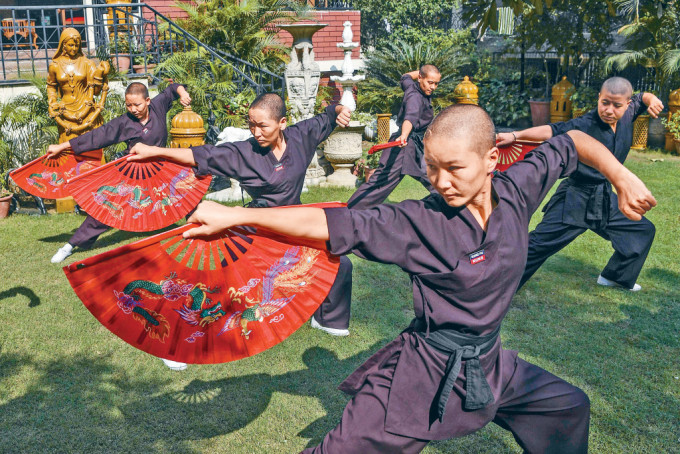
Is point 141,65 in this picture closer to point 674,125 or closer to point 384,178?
point 384,178

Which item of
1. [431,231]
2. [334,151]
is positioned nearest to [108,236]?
[334,151]

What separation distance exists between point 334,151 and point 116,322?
24.9 ft

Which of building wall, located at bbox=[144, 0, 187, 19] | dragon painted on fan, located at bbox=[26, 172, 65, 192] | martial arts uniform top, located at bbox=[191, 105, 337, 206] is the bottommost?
dragon painted on fan, located at bbox=[26, 172, 65, 192]

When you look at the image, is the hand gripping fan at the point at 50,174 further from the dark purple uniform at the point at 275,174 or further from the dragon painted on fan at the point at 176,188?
the dark purple uniform at the point at 275,174

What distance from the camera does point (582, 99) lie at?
46.5ft

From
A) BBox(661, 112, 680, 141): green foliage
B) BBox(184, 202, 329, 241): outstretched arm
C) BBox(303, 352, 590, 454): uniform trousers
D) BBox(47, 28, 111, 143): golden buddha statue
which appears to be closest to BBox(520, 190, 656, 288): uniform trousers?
BBox(303, 352, 590, 454): uniform trousers

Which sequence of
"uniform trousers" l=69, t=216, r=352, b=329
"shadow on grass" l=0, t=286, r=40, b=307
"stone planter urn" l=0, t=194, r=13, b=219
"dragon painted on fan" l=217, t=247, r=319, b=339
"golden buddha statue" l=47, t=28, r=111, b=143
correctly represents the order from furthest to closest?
"stone planter urn" l=0, t=194, r=13, b=219
"golden buddha statue" l=47, t=28, r=111, b=143
"shadow on grass" l=0, t=286, r=40, b=307
"uniform trousers" l=69, t=216, r=352, b=329
"dragon painted on fan" l=217, t=247, r=319, b=339

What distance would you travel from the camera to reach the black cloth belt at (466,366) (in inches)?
108

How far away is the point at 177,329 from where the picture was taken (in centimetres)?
320

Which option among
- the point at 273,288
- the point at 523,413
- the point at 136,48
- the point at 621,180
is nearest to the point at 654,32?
the point at 136,48

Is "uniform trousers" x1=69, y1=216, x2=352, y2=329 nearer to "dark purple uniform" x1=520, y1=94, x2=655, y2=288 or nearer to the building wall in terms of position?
"dark purple uniform" x1=520, y1=94, x2=655, y2=288

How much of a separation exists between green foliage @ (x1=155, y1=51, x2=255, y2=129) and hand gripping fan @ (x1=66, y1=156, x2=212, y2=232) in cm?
483

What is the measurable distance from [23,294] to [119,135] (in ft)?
6.89

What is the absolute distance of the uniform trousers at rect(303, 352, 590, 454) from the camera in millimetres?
2729
